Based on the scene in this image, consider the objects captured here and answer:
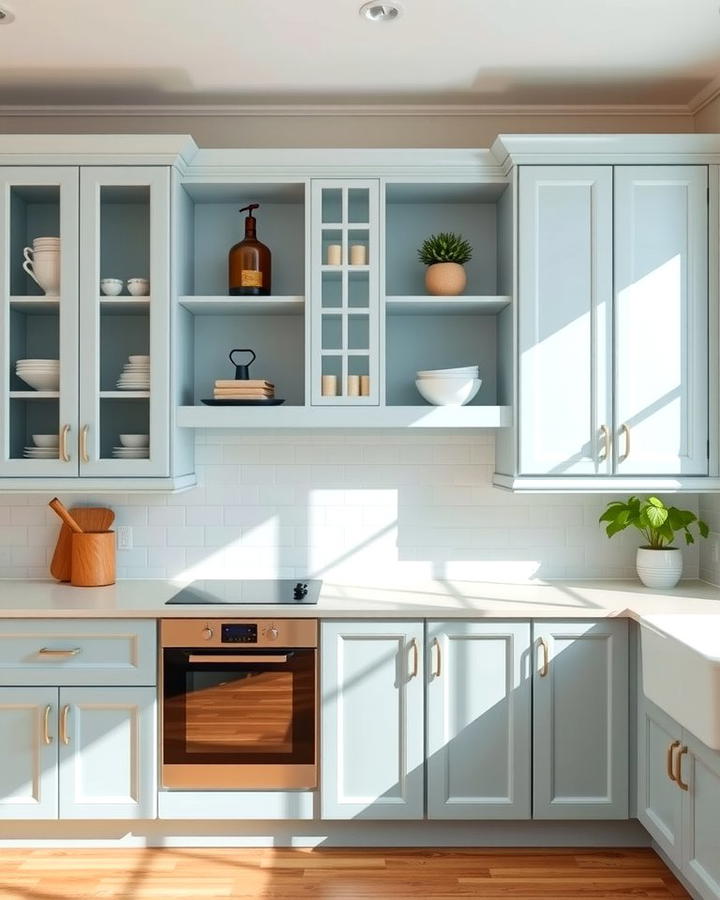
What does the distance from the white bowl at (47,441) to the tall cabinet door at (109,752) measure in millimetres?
881

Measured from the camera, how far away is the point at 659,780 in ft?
8.75

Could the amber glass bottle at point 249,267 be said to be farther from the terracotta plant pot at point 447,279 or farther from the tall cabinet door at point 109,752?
the tall cabinet door at point 109,752

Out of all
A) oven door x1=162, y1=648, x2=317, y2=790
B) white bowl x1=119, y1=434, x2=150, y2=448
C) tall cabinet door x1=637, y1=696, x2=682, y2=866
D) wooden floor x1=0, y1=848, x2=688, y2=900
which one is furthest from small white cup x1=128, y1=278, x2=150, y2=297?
tall cabinet door x1=637, y1=696, x2=682, y2=866

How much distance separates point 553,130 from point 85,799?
10.3ft

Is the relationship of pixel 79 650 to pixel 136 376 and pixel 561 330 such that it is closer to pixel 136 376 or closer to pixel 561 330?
pixel 136 376

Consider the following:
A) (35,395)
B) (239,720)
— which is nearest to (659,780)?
(239,720)

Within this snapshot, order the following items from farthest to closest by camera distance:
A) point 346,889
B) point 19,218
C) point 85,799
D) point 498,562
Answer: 1. point 498,562
2. point 19,218
3. point 85,799
4. point 346,889

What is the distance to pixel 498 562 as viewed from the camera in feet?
11.2

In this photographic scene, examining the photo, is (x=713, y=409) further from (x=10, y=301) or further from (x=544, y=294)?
(x=10, y=301)

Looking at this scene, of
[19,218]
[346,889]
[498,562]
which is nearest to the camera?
[346,889]

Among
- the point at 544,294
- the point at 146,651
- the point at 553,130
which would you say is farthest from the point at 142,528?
the point at 553,130

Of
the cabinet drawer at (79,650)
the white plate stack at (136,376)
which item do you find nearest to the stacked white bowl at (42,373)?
the white plate stack at (136,376)

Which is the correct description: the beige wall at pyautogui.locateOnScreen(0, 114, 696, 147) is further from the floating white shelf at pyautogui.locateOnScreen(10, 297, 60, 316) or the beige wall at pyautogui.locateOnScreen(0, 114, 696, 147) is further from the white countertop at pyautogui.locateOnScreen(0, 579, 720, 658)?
the white countertop at pyautogui.locateOnScreen(0, 579, 720, 658)

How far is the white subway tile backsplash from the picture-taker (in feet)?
11.2
